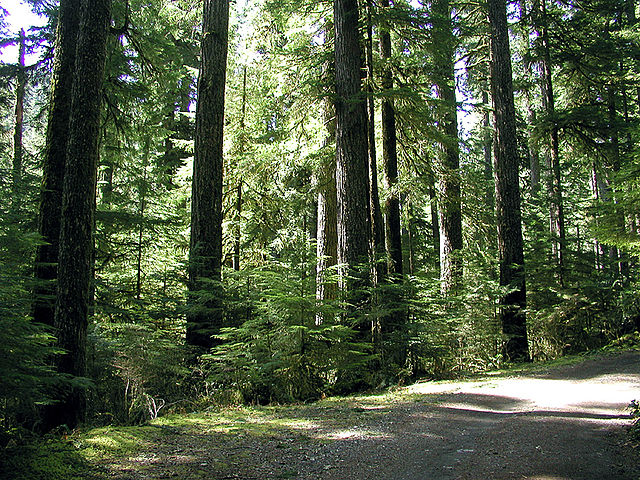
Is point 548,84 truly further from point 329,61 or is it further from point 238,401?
point 238,401

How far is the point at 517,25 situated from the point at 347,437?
13.8 meters

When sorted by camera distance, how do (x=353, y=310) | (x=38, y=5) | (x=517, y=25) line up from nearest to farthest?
1. (x=353, y=310)
2. (x=517, y=25)
3. (x=38, y=5)

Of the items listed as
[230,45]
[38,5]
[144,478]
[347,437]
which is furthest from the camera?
[38,5]

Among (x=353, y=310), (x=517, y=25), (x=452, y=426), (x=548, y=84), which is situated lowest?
(x=452, y=426)

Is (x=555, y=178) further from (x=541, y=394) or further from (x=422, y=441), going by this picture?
(x=422, y=441)

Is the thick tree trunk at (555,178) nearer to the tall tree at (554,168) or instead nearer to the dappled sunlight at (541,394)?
the tall tree at (554,168)

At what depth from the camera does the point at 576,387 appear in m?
7.31

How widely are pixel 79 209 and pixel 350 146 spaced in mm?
5999

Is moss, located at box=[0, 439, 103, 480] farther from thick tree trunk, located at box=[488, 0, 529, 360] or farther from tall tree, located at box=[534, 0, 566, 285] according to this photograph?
tall tree, located at box=[534, 0, 566, 285]

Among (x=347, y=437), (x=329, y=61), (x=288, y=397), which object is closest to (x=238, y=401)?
(x=288, y=397)

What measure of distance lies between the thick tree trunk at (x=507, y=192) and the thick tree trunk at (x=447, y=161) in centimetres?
118

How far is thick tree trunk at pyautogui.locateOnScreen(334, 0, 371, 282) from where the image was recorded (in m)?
10.1

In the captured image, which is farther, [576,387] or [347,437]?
[576,387]

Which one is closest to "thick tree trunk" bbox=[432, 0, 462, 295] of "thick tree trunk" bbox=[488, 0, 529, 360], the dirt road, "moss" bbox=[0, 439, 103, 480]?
"thick tree trunk" bbox=[488, 0, 529, 360]
